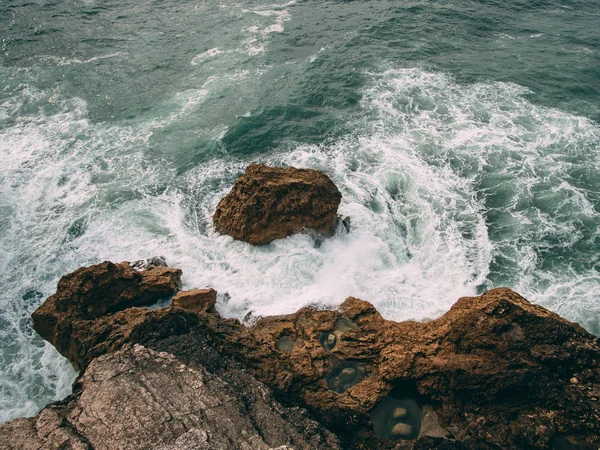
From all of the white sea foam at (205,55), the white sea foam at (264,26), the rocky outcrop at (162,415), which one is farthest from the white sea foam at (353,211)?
the white sea foam at (264,26)

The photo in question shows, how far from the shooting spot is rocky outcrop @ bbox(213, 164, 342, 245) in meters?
19.1

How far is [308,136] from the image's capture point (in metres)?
27.0

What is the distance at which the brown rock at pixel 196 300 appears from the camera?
53.8 feet

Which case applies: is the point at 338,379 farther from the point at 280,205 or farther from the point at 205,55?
the point at 205,55

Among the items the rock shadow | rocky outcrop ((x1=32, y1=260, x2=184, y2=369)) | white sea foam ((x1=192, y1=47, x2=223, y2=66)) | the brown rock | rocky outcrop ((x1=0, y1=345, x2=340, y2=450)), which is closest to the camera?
rocky outcrop ((x1=0, y1=345, x2=340, y2=450))

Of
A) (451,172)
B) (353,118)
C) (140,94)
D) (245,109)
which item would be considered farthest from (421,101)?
(140,94)

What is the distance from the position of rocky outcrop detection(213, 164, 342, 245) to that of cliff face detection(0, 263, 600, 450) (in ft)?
17.4

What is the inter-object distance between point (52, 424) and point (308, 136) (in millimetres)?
20975

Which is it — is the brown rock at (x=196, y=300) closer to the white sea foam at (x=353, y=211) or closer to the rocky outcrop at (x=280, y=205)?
the white sea foam at (x=353, y=211)

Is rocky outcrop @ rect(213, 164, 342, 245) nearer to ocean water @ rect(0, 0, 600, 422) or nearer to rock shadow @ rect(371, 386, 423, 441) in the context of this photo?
ocean water @ rect(0, 0, 600, 422)

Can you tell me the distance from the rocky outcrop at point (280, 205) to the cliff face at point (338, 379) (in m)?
5.30

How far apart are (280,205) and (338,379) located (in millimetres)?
8437

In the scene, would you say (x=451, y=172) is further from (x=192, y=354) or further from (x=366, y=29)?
(x=366, y=29)

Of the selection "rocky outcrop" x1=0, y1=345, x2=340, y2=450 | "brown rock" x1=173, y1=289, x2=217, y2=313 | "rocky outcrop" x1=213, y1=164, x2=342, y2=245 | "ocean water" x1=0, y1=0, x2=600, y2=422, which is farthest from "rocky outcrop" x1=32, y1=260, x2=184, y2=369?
"rocky outcrop" x1=213, y1=164, x2=342, y2=245
